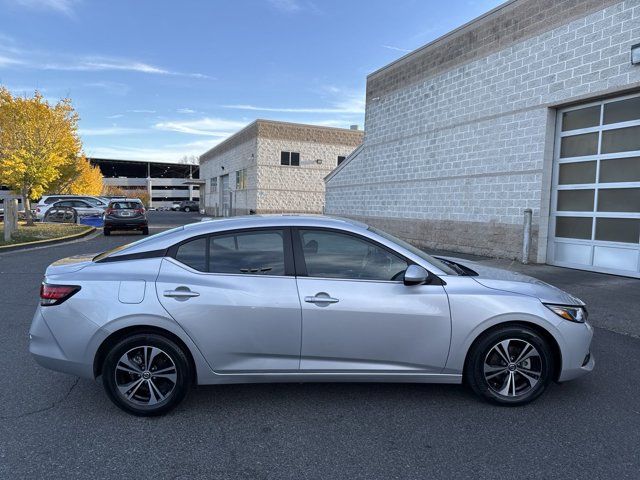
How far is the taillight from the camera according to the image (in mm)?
3451

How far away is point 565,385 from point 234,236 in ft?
10.6

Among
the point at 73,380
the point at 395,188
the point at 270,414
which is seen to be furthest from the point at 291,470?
the point at 395,188

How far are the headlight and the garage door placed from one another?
6.76 meters

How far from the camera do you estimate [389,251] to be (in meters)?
3.67

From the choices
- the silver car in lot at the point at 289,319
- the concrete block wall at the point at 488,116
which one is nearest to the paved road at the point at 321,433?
the silver car in lot at the point at 289,319

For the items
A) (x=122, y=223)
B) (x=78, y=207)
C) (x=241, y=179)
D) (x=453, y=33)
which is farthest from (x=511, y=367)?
(x=241, y=179)

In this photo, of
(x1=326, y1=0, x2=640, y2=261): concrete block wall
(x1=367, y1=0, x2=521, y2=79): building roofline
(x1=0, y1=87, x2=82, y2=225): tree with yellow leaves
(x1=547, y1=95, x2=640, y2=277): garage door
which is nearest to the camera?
(x1=547, y1=95, x2=640, y2=277): garage door

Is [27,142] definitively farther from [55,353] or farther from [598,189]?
[598,189]

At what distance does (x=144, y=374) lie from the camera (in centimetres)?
346

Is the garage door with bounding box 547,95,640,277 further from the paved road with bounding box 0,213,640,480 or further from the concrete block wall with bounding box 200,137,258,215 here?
the concrete block wall with bounding box 200,137,258,215

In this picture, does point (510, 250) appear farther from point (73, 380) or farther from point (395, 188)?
point (73, 380)

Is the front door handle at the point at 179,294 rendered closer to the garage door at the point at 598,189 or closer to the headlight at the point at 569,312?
the headlight at the point at 569,312

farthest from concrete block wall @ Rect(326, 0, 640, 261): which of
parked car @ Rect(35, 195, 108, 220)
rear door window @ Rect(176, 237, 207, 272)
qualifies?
parked car @ Rect(35, 195, 108, 220)

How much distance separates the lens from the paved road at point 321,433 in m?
2.82
